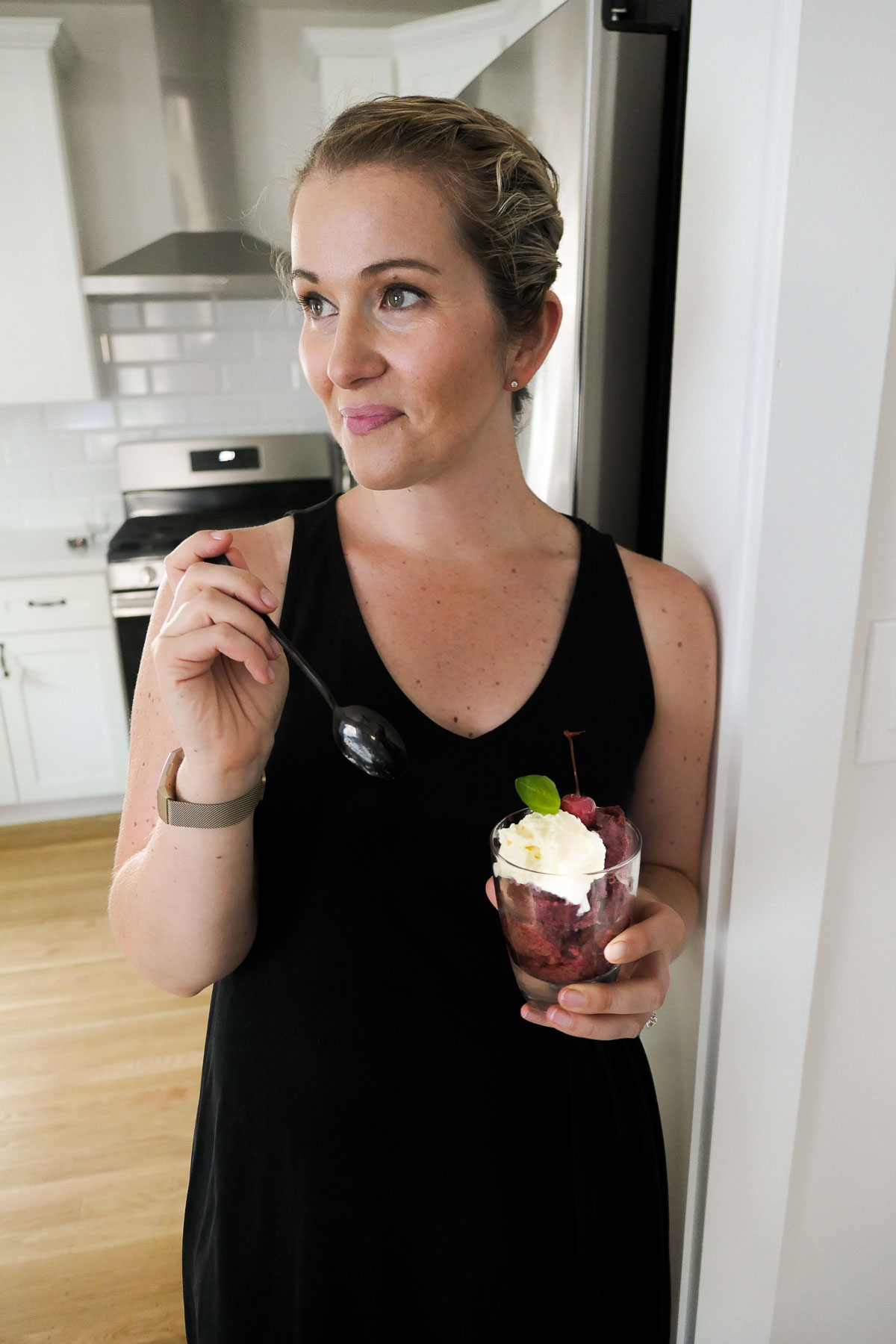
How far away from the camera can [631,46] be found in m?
1.08

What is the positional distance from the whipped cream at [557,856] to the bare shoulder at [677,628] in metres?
0.27

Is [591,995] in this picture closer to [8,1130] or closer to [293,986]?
[293,986]

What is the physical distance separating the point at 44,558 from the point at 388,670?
256cm

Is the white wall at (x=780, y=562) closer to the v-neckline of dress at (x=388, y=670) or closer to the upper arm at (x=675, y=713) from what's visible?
the upper arm at (x=675, y=713)

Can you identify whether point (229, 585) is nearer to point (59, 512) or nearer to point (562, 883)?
point (562, 883)

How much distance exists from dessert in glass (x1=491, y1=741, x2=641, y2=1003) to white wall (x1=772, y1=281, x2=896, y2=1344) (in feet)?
1.14

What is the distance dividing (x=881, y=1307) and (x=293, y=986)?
0.86 m

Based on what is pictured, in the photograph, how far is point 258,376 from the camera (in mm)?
3594

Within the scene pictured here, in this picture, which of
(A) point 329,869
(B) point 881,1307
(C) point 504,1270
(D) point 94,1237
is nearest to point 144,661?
(A) point 329,869

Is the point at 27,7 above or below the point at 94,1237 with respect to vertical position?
above

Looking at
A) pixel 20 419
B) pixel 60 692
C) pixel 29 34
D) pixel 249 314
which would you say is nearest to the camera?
pixel 29 34

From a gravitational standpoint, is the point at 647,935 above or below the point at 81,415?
below

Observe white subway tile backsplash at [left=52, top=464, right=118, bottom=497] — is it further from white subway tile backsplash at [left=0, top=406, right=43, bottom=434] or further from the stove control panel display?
the stove control panel display

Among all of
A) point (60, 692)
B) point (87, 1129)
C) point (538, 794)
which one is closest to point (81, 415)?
point (60, 692)
